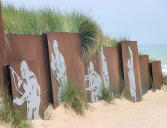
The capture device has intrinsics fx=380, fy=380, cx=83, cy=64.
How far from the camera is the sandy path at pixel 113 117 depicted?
6.79 meters

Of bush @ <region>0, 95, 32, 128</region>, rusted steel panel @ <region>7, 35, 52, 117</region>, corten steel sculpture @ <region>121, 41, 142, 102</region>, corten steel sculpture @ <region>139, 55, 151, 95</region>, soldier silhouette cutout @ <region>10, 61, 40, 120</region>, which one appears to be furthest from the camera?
corten steel sculpture @ <region>139, 55, 151, 95</region>

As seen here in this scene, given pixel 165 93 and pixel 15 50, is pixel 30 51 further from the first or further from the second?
pixel 165 93

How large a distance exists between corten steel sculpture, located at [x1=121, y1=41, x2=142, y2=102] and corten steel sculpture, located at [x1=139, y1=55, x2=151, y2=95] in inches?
38.7

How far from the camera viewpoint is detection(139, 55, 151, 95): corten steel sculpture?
39.4ft

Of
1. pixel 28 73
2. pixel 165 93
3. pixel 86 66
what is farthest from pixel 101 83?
pixel 165 93

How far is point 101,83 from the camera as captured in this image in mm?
9078

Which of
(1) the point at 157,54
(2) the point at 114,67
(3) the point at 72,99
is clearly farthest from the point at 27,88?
(1) the point at 157,54

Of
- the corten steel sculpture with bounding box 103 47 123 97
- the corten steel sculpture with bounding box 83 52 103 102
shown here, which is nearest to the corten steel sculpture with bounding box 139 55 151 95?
the corten steel sculpture with bounding box 103 47 123 97

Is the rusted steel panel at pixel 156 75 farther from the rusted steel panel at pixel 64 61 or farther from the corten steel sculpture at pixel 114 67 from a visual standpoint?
the rusted steel panel at pixel 64 61

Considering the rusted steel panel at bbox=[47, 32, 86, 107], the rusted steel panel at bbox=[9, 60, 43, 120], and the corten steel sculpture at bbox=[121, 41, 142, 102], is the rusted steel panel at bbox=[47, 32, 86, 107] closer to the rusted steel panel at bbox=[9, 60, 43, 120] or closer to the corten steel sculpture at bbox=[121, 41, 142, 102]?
the rusted steel panel at bbox=[9, 60, 43, 120]

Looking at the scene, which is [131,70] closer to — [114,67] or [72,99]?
[114,67]

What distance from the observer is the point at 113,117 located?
26.0ft

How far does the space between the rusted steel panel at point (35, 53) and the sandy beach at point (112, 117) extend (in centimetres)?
36

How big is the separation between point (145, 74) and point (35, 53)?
6.16 meters
